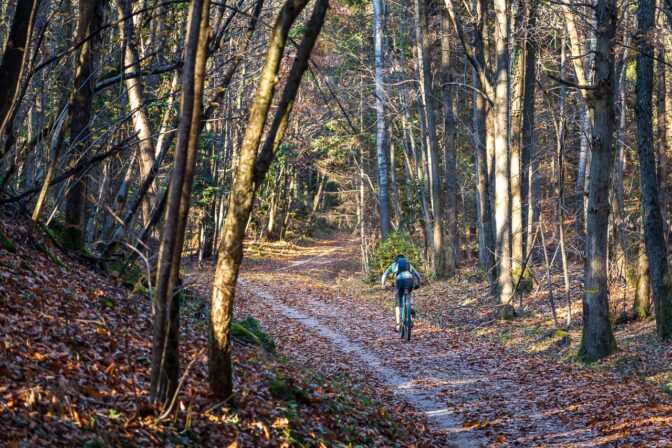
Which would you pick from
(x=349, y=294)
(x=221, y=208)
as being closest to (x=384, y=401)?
(x=349, y=294)

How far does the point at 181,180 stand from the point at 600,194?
358 inches

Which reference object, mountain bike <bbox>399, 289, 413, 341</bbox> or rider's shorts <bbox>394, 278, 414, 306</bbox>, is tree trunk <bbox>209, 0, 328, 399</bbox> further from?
mountain bike <bbox>399, 289, 413, 341</bbox>

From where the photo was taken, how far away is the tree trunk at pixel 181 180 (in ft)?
18.4

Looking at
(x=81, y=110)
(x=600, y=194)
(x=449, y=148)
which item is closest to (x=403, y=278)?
(x=600, y=194)

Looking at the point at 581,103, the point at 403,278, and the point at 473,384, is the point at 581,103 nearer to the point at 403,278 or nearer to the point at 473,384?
the point at 403,278

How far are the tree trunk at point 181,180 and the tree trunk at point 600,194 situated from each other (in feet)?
27.4

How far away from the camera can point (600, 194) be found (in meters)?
12.5

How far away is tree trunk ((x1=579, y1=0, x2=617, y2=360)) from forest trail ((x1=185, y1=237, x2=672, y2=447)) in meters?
0.82

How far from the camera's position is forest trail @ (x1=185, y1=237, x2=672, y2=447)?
28.6ft

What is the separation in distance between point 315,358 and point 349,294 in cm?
1259

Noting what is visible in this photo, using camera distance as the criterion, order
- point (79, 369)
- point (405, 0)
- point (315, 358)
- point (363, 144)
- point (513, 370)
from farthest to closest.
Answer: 1. point (363, 144)
2. point (405, 0)
3. point (315, 358)
4. point (513, 370)
5. point (79, 369)

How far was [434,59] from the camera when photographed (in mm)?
32469

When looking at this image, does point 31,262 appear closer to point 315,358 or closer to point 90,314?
point 90,314

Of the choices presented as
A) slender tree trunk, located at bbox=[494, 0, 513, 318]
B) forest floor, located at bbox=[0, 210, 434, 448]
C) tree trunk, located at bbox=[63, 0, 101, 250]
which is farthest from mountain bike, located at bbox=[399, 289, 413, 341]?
tree trunk, located at bbox=[63, 0, 101, 250]
